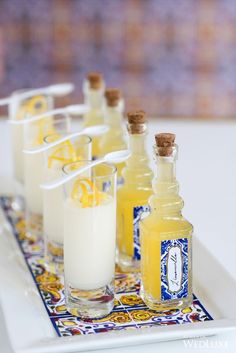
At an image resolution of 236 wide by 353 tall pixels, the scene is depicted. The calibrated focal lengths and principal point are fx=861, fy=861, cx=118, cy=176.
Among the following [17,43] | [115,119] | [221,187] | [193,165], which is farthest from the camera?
[17,43]

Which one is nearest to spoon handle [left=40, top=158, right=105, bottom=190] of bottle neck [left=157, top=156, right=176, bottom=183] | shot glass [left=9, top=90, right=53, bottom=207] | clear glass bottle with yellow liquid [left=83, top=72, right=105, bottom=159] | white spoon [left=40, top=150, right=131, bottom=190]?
white spoon [left=40, top=150, right=131, bottom=190]

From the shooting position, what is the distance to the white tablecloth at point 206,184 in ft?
4.00

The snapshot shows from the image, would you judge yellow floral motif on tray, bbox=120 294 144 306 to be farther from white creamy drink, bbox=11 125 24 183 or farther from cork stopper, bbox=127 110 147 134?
white creamy drink, bbox=11 125 24 183

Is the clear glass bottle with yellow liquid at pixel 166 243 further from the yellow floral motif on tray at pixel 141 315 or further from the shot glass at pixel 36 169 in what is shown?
Result: the shot glass at pixel 36 169

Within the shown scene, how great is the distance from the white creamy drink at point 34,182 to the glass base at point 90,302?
1.30 feet

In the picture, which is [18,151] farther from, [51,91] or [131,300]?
[131,300]

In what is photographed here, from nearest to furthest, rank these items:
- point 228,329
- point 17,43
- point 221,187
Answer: point 228,329, point 221,187, point 17,43

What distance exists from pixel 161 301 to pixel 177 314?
0.03m

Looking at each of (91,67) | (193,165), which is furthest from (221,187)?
(91,67)

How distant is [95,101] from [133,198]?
0.42 metres

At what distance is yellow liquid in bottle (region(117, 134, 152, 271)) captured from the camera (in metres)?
1.44

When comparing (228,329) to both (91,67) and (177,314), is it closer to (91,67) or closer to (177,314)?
(177,314)

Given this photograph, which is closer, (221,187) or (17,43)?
(221,187)

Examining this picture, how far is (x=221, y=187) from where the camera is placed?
192 centimetres
